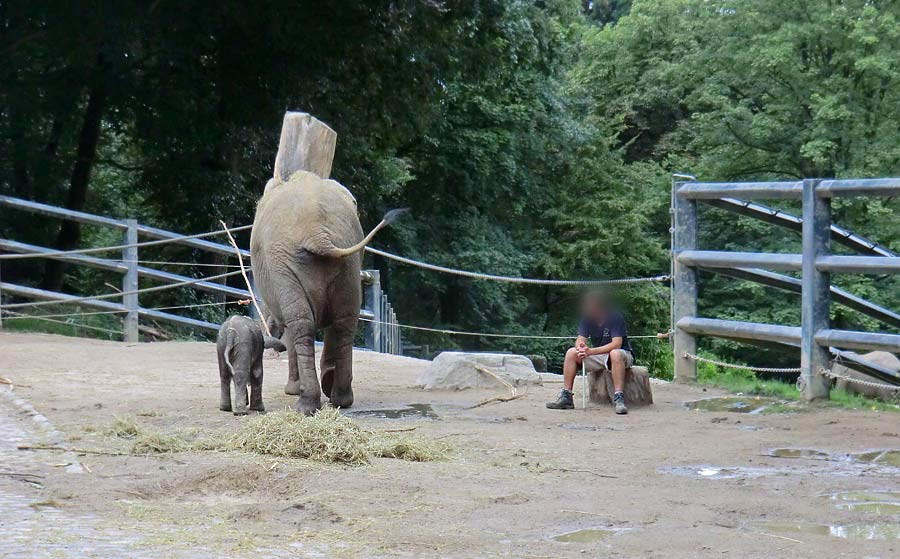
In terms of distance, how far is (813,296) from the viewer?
32.0ft

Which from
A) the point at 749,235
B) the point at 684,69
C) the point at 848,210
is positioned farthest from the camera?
the point at 684,69

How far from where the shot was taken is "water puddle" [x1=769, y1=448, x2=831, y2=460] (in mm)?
7465

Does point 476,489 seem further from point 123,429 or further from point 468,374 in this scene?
point 468,374

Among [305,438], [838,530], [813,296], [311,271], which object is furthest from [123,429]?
[813,296]

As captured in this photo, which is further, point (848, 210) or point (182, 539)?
point (848, 210)

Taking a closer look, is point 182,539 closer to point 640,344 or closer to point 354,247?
point 354,247

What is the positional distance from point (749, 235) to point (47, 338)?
22.2 meters

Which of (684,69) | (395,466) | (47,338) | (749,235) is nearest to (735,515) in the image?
(395,466)

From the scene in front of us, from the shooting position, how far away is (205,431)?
819 cm

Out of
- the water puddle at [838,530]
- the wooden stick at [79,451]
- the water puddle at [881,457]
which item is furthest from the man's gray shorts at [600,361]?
the water puddle at [838,530]

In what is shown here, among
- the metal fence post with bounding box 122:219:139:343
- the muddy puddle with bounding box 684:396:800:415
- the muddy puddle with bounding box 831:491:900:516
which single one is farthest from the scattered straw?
the metal fence post with bounding box 122:219:139:343

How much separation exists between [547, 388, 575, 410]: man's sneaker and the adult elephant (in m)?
1.60

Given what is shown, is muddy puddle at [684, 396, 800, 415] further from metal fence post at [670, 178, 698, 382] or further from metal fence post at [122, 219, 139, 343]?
metal fence post at [122, 219, 139, 343]

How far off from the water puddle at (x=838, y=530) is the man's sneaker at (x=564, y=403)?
13.7 feet
